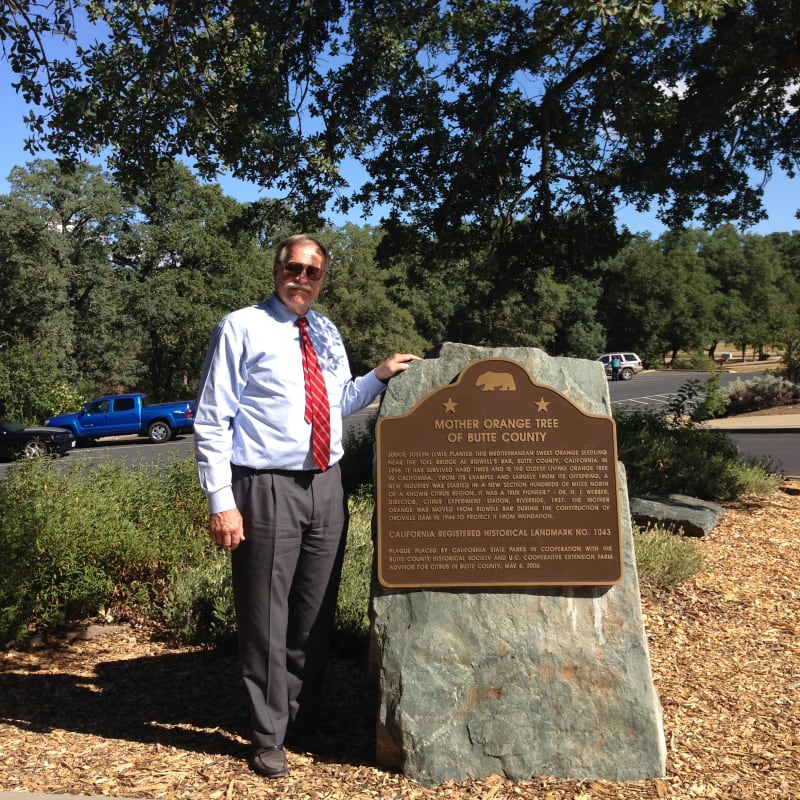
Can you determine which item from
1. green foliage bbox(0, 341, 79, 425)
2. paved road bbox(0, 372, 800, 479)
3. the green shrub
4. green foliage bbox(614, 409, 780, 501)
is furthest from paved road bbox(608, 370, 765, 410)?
green foliage bbox(0, 341, 79, 425)

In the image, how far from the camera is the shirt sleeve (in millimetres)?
3152

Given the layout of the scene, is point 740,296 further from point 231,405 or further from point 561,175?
point 231,405

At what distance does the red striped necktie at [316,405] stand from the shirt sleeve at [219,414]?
0.93 feet

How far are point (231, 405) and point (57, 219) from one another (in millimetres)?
30096

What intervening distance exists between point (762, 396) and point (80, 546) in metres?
20.1

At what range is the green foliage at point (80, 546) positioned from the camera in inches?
193

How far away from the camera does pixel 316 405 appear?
338 cm

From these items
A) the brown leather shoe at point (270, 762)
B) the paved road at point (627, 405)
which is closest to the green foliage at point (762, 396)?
the paved road at point (627, 405)

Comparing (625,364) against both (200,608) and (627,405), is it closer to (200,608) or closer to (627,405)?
(627,405)

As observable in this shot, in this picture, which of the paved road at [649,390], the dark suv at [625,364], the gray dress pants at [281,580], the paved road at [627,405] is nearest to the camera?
the gray dress pants at [281,580]

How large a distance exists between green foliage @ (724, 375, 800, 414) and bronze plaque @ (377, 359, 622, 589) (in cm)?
1936

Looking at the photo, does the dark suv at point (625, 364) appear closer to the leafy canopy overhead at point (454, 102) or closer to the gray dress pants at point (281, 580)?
the leafy canopy overhead at point (454, 102)

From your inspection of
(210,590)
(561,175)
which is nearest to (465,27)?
(561,175)

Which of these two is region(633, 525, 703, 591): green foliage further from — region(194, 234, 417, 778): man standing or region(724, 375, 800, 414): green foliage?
region(724, 375, 800, 414): green foliage
